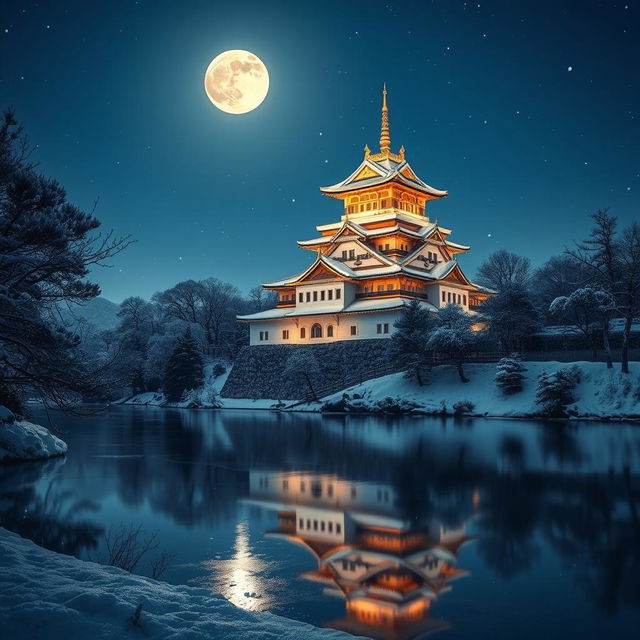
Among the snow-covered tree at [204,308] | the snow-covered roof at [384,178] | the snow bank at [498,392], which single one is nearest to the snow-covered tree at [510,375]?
the snow bank at [498,392]

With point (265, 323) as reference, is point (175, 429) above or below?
below

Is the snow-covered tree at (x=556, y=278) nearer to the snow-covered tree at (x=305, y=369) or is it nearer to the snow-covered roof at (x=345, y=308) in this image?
the snow-covered roof at (x=345, y=308)

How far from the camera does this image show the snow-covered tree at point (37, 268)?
8.77m

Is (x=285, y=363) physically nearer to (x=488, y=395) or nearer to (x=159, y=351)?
(x=159, y=351)

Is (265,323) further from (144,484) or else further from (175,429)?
(144,484)

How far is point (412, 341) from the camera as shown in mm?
42375

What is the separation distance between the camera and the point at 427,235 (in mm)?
60562

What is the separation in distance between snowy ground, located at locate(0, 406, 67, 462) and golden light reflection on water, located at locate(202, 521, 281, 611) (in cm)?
1142

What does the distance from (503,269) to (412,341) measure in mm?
37062

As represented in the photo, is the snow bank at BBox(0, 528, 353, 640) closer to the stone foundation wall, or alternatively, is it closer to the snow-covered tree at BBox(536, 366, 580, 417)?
the snow-covered tree at BBox(536, 366, 580, 417)

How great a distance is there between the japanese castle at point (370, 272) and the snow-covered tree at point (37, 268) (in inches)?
1638

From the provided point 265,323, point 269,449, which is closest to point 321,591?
point 269,449

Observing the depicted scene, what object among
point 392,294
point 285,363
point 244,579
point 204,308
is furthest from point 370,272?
point 244,579

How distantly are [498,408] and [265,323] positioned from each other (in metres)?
28.9
